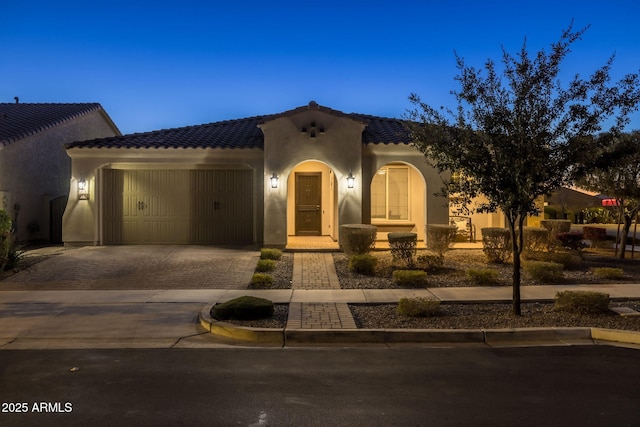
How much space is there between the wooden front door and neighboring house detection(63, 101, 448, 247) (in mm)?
283

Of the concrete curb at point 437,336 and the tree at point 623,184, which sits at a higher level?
the tree at point 623,184

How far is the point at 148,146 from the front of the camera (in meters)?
16.3

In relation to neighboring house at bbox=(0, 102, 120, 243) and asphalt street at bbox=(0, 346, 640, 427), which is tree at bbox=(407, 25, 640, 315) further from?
neighboring house at bbox=(0, 102, 120, 243)

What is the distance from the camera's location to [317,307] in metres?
8.46

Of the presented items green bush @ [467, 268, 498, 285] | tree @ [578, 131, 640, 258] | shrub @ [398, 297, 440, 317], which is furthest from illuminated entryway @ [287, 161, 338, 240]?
shrub @ [398, 297, 440, 317]

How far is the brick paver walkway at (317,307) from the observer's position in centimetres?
732

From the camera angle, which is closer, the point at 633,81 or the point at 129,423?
the point at 129,423

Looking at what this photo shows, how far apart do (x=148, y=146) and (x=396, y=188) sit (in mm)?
8561

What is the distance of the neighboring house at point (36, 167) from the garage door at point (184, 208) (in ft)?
12.3

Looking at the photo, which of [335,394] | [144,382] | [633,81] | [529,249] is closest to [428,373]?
[335,394]

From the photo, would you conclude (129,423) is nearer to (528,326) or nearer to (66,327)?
(66,327)

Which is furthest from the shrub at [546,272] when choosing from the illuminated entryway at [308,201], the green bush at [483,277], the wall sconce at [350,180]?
the illuminated entryway at [308,201]

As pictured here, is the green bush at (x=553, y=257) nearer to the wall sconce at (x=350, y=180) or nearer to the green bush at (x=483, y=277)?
the green bush at (x=483, y=277)

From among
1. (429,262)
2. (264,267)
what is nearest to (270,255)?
(264,267)
